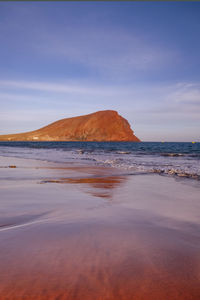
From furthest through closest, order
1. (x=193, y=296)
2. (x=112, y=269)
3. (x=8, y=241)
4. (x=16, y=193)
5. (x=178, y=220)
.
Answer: (x=16, y=193) → (x=178, y=220) → (x=8, y=241) → (x=112, y=269) → (x=193, y=296)

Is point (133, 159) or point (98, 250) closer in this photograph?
point (98, 250)

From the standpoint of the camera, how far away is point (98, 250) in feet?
7.52

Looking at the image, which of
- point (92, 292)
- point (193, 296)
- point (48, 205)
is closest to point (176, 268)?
point (193, 296)

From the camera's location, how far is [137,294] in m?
1.67

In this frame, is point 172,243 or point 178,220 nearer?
point 172,243

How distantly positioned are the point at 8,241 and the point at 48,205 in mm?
1671

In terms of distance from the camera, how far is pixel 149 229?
9.80 ft

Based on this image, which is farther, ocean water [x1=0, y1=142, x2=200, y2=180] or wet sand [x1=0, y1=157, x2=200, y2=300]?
ocean water [x1=0, y1=142, x2=200, y2=180]

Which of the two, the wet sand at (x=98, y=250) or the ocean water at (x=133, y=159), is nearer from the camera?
the wet sand at (x=98, y=250)

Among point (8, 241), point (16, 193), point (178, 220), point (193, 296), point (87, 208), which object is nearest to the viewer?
point (193, 296)

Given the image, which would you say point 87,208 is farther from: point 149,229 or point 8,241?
point 8,241

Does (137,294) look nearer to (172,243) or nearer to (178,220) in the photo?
(172,243)

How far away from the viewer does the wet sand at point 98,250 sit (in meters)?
1.70

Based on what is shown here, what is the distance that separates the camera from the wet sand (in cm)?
170
